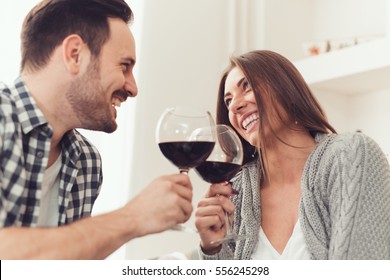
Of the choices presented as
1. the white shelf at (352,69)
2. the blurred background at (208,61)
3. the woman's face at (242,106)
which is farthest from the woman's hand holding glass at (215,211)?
the white shelf at (352,69)

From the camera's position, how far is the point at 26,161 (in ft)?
3.56

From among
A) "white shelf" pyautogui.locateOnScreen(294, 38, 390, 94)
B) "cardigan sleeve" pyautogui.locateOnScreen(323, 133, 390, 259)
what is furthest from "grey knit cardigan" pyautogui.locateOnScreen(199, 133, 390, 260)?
"white shelf" pyautogui.locateOnScreen(294, 38, 390, 94)

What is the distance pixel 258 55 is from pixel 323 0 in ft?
4.93

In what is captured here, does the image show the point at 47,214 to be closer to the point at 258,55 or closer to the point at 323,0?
the point at 258,55

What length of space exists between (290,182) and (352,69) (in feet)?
3.33

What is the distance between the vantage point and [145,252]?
2.35 m

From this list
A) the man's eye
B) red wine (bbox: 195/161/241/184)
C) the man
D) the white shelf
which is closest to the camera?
the man

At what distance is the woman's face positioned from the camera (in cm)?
152

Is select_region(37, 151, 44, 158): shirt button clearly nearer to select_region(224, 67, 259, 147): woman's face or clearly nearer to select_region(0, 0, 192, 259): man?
select_region(0, 0, 192, 259): man

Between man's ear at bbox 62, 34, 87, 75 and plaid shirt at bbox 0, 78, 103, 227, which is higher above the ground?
man's ear at bbox 62, 34, 87, 75

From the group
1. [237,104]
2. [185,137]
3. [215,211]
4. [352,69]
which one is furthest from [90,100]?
[352,69]

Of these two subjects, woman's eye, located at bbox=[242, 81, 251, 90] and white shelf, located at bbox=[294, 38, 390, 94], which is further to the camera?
white shelf, located at bbox=[294, 38, 390, 94]
